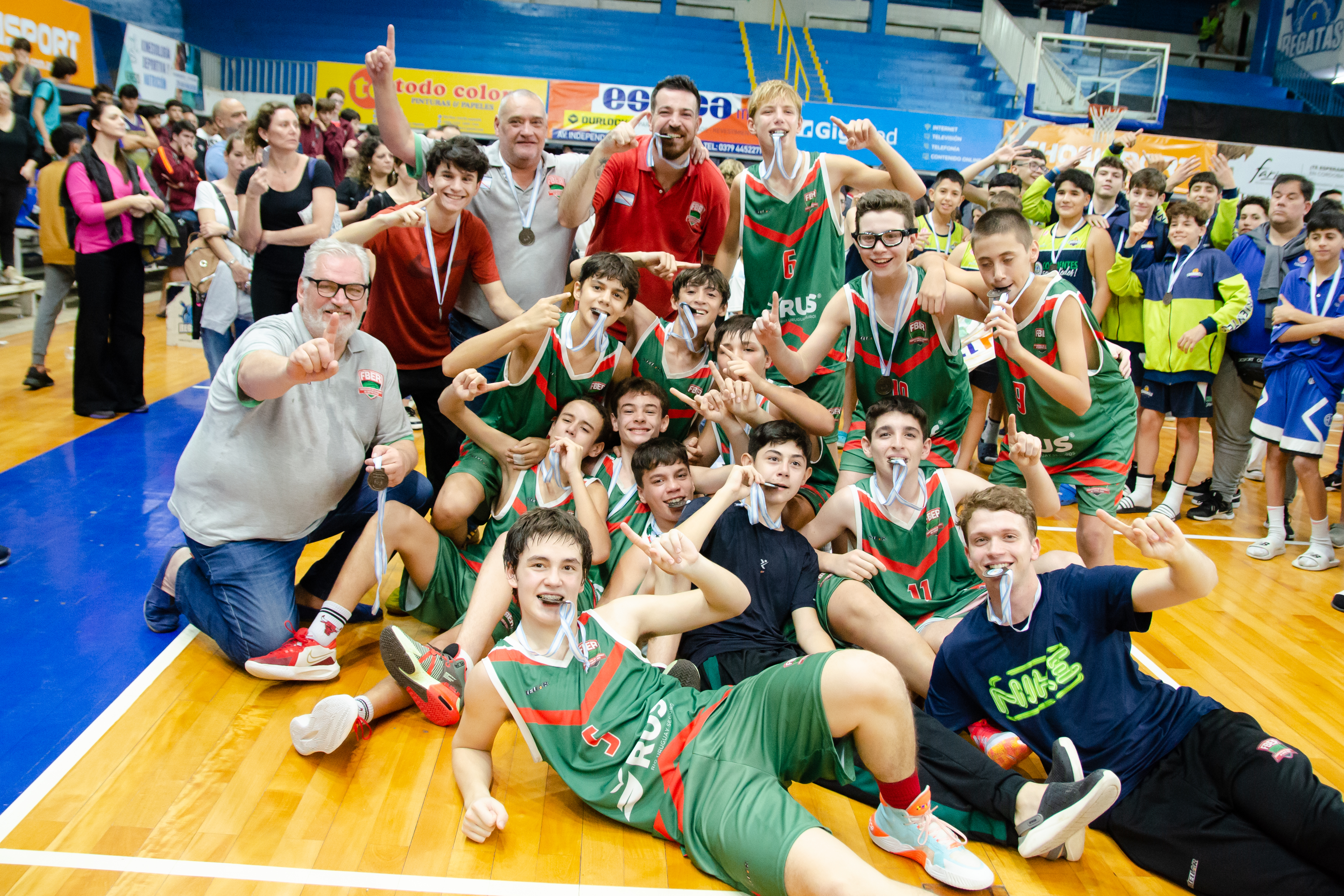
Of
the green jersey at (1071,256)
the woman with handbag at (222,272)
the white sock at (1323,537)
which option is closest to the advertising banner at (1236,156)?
the green jersey at (1071,256)

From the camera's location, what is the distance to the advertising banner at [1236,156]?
1501cm

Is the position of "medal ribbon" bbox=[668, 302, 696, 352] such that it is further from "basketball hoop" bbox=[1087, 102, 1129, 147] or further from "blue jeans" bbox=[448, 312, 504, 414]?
"basketball hoop" bbox=[1087, 102, 1129, 147]

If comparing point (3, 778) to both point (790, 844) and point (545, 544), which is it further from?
point (790, 844)

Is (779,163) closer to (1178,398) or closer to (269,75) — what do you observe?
(1178,398)

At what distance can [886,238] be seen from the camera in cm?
394

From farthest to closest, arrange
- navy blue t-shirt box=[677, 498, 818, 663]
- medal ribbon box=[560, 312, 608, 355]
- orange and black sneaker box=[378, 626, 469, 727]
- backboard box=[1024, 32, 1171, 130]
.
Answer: backboard box=[1024, 32, 1171, 130]
medal ribbon box=[560, 312, 608, 355]
navy blue t-shirt box=[677, 498, 818, 663]
orange and black sneaker box=[378, 626, 469, 727]

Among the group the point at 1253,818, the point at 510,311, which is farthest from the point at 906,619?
the point at 510,311

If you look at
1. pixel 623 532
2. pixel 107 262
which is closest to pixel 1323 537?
pixel 623 532

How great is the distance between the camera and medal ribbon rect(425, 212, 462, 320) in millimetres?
4324

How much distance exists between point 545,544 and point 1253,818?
7.03ft

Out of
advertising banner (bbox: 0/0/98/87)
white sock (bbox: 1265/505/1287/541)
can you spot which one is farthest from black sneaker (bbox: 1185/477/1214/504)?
advertising banner (bbox: 0/0/98/87)

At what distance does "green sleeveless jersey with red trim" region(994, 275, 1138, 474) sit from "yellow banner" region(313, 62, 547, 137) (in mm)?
13249

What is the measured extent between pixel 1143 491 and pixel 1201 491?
596 millimetres

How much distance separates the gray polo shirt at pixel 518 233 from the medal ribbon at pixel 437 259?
205 millimetres
